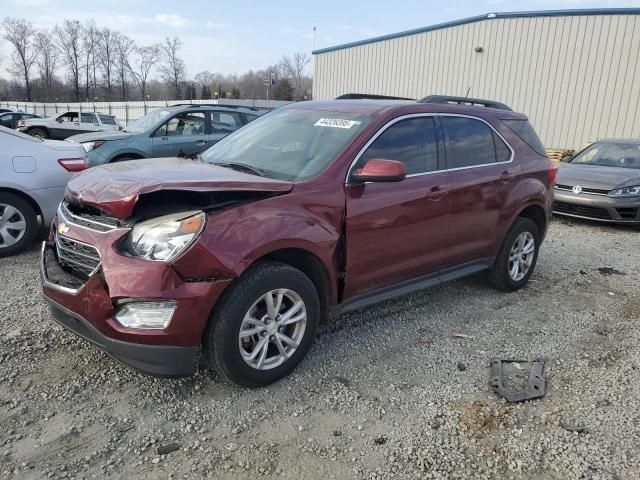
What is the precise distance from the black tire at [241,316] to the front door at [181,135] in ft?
21.3

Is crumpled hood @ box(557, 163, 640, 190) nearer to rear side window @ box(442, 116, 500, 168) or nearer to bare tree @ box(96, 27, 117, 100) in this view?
rear side window @ box(442, 116, 500, 168)

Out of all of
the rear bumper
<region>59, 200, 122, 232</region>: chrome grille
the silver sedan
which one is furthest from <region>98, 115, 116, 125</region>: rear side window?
the rear bumper

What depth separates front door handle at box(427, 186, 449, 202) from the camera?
3.88 meters

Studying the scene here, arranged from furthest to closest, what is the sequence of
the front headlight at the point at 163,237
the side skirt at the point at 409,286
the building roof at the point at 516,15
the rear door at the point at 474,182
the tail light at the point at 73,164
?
1. the building roof at the point at 516,15
2. the tail light at the point at 73,164
3. the rear door at the point at 474,182
4. the side skirt at the point at 409,286
5. the front headlight at the point at 163,237

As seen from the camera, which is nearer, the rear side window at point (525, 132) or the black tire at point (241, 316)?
the black tire at point (241, 316)

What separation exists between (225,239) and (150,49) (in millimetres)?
96664

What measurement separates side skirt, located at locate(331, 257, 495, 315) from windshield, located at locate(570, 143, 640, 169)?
6325 mm

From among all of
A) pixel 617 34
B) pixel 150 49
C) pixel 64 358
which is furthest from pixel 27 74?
pixel 64 358

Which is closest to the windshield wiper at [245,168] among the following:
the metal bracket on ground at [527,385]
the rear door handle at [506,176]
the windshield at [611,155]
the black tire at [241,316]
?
the black tire at [241,316]

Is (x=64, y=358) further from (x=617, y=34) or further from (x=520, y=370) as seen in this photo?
(x=617, y=34)

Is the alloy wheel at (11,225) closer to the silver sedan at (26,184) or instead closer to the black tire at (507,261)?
the silver sedan at (26,184)

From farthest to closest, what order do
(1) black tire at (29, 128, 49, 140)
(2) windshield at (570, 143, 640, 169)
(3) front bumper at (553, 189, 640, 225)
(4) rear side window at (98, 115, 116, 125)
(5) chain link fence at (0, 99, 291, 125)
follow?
(5) chain link fence at (0, 99, 291, 125), (4) rear side window at (98, 115, 116, 125), (1) black tire at (29, 128, 49, 140), (2) windshield at (570, 143, 640, 169), (3) front bumper at (553, 189, 640, 225)

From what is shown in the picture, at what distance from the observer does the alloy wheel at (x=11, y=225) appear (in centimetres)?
529

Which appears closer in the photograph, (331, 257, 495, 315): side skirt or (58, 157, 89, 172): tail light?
(331, 257, 495, 315): side skirt
